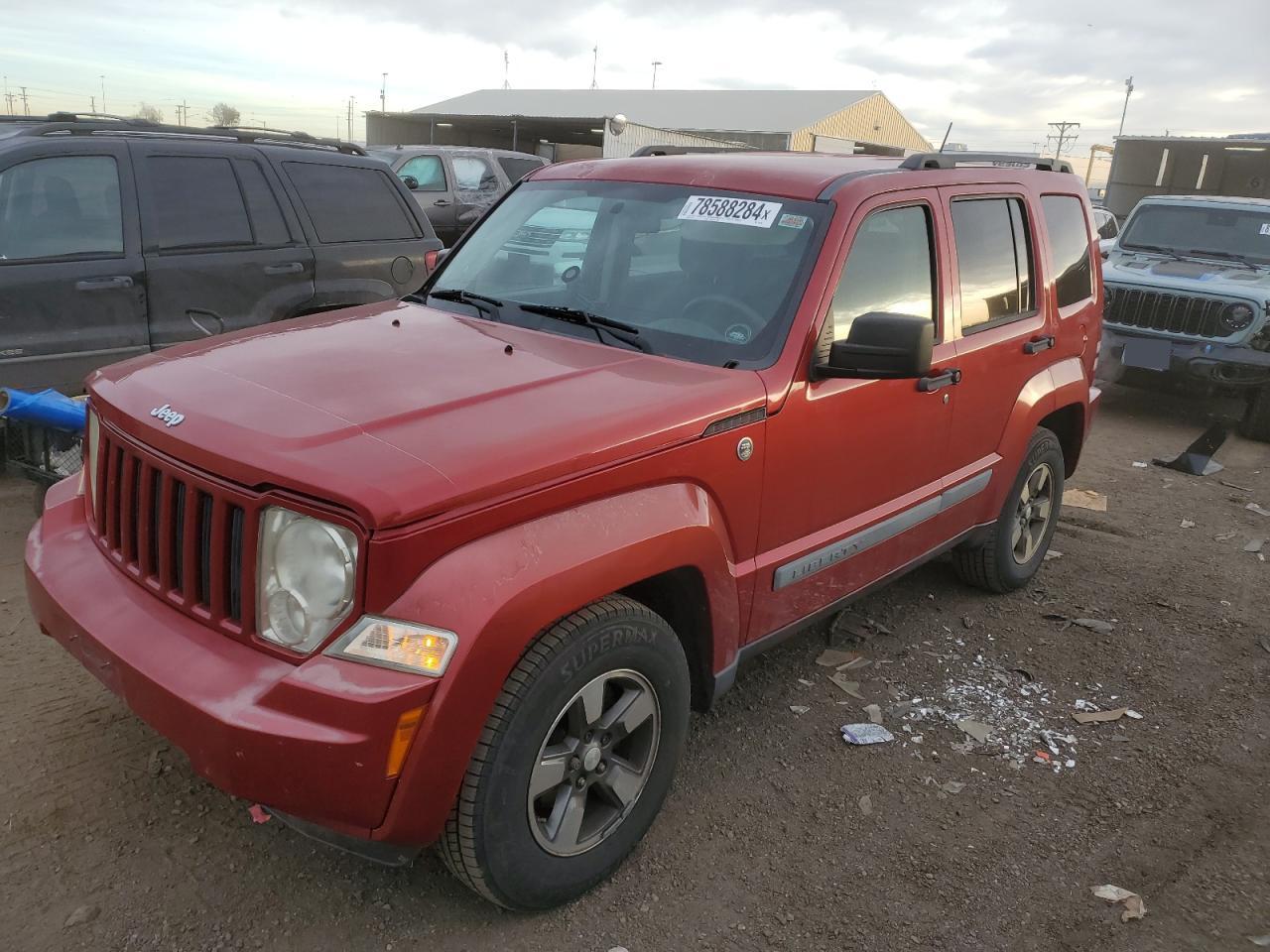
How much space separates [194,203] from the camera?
5496mm

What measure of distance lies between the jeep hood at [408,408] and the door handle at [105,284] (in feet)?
7.78

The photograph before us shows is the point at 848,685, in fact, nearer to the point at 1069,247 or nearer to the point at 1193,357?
the point at 1069,247

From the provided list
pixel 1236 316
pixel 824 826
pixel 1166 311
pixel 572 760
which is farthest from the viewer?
pixel 1166 311

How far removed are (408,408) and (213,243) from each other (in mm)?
3729

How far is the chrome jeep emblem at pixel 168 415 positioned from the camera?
7.91ft

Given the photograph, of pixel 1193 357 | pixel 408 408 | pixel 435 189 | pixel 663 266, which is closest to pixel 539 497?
pixel 408 408

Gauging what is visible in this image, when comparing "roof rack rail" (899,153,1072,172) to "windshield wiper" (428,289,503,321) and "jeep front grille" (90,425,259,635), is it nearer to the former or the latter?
"windshield wiper" (428,289,503,321)

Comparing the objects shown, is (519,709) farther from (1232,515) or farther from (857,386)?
(1232,515)

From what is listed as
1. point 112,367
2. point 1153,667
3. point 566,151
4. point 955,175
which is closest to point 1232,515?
point 1153,667

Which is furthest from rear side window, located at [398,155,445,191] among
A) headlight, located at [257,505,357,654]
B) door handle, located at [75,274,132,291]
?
headlight, located at [257,505,357,654]

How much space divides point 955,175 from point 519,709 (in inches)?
111

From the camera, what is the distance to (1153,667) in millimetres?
4316

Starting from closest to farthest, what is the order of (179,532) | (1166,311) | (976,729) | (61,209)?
1. (179,532)
2. (976,729)
3. (61,209)
4. (1166,311)

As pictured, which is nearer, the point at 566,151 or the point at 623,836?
the point at 623,836
